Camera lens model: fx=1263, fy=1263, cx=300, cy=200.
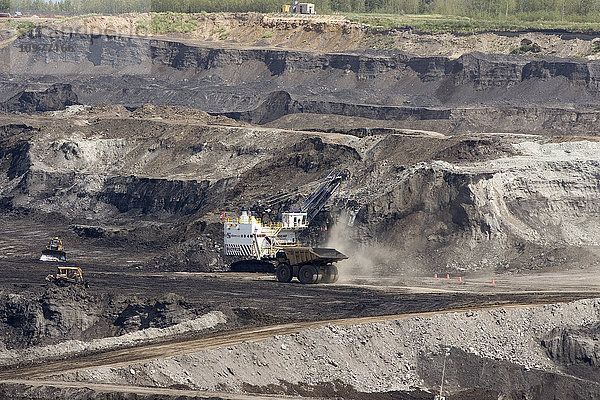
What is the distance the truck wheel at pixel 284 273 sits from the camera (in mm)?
55750

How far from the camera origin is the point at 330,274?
56000 mm

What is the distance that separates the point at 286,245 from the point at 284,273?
12.2ft

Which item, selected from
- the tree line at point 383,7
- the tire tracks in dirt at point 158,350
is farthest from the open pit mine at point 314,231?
the tree line at point 383,7

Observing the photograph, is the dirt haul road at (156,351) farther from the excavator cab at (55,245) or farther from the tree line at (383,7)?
the tree line at (383,7)

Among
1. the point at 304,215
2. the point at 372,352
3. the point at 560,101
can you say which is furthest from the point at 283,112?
the point at 372,352

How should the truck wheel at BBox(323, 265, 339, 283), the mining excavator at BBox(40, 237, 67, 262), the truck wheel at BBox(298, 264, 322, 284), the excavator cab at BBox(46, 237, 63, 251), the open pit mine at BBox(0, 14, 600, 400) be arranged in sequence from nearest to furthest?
the open pit mine at BBox(0, 14, 600, 400) < the truck wheel at BBox(298, 264, 322, 284) < the truck wheel at BBox(323, 265, 339, 283) < the mining excavator at BBox(40, 237, 67, 262) < the excavator cab at BBox(46, 237, 63, 251)

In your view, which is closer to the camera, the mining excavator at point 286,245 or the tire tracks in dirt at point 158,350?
the tire tracks in dirt at point 158,350

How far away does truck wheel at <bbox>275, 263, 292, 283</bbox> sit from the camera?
55.8 meters

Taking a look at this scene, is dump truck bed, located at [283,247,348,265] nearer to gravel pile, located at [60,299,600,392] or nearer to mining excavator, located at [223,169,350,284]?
mining excavator, located at [223,169,350,284]

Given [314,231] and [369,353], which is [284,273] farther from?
[369,353]

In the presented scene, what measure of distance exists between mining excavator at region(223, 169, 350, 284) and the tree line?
74.2 meters

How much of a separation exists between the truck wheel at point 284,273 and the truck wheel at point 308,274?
50cm

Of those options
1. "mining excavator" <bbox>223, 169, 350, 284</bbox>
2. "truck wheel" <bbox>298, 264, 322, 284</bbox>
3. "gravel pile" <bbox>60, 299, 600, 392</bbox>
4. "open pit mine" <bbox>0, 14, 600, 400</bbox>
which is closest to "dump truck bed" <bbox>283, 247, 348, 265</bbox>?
"mining excavator" <bbox>223, 169, 350, 284</bbox>

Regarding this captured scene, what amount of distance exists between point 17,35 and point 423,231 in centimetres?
9392
